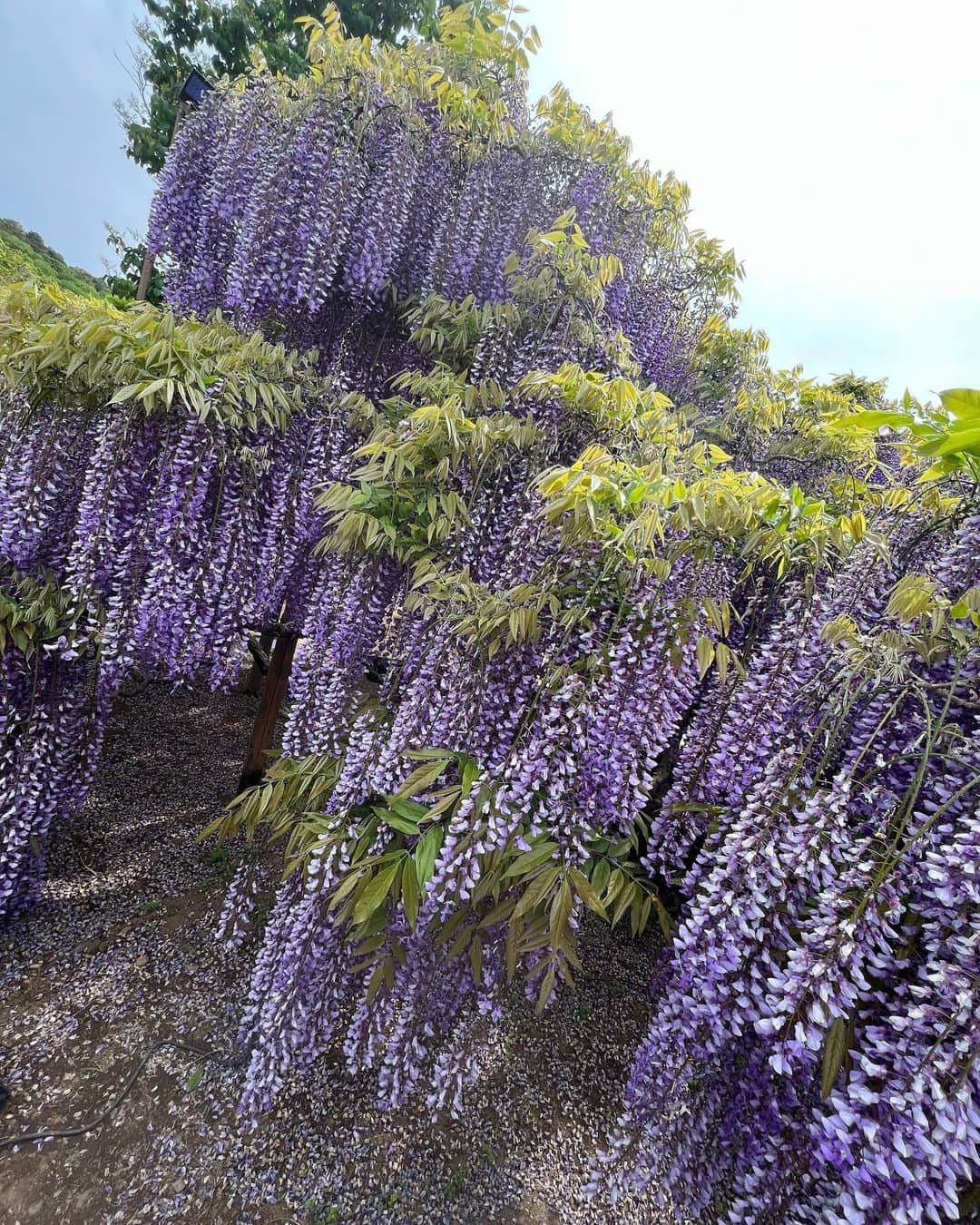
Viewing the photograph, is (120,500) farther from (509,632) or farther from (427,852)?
(427,852)

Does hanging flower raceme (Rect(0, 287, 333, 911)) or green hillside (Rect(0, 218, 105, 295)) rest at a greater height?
green hillside (Rect(0, 218, 105, 295))

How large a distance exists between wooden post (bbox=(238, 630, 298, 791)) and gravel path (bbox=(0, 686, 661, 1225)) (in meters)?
0.98

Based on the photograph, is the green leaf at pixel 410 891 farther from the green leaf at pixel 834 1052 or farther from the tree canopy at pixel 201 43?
the tree canopy at pixel 201 43

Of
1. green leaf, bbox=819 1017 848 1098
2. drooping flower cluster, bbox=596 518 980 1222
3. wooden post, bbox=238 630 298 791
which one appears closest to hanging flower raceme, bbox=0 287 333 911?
wooden post, bbox=238 630 298 791

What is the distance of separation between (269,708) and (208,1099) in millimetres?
2900

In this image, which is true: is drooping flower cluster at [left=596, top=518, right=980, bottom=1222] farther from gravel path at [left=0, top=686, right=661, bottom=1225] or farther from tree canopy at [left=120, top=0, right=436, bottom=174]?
tree canopy at [left=120, top=0, right=436, bottom=174]

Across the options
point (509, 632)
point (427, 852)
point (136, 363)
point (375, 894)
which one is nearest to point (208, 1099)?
point (375, 894)

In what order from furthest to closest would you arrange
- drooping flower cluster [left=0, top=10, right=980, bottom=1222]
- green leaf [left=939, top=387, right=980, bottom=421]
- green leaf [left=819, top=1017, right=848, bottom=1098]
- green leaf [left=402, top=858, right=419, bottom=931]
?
green leaf [left=402, top=858, right=419, bottom=931] < drooping flower cluster [left=0, top=10, right=980, bottom=1222] < green leaf [left=819, top=1017, right=848, bottom=1098] < green leaf [left=939, top=387, right=980, bottom=421]

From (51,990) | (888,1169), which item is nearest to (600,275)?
(888,1169)

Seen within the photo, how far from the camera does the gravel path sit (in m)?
2.70

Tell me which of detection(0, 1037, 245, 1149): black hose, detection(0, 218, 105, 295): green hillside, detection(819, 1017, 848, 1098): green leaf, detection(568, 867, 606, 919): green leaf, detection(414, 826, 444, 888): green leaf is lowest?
detection(0, 1037, 245, 1149): black hose

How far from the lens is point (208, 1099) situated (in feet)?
9.98

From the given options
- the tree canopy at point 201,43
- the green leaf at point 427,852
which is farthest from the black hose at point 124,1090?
the tree canopy at point 201,43

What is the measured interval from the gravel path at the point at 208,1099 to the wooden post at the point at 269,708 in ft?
3.23
